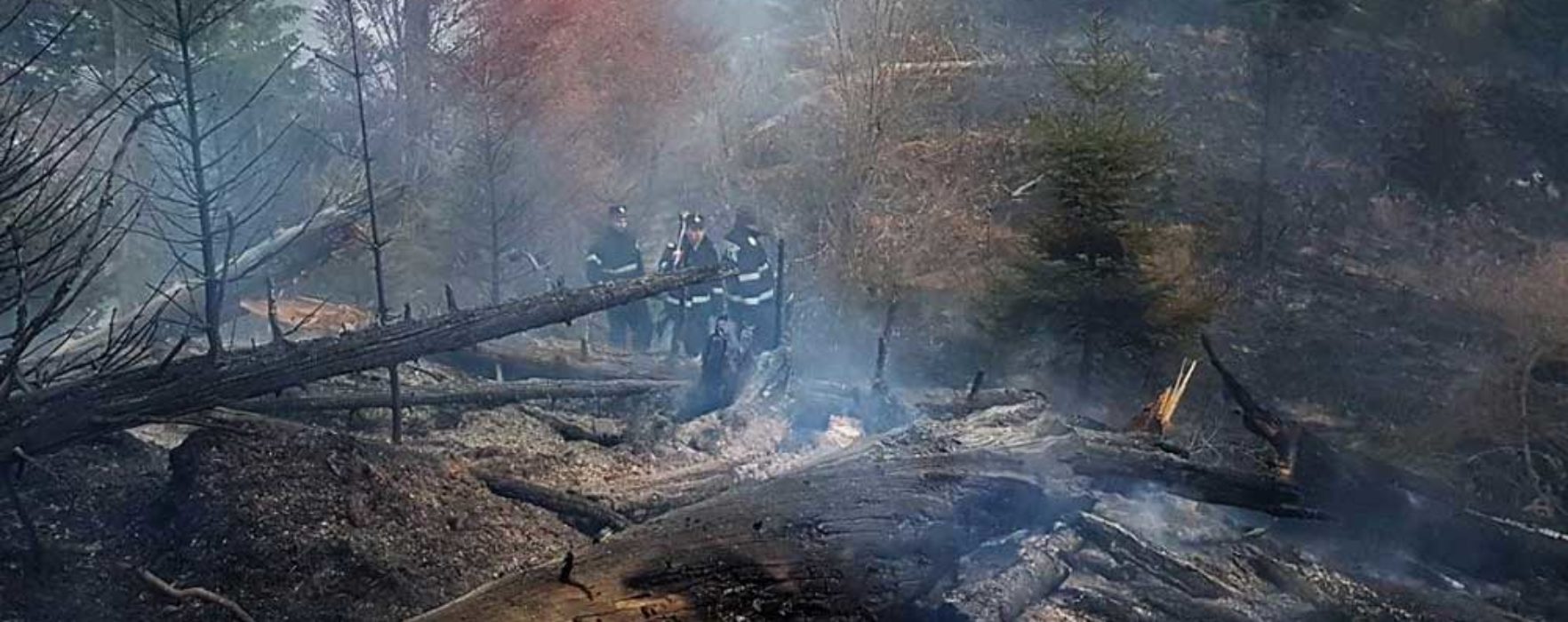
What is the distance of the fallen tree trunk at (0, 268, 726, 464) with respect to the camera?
196 inches

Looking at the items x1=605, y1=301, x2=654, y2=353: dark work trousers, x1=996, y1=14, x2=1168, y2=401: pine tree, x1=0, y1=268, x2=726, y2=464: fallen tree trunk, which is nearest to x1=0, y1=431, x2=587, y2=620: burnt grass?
x1=0, y1=268, x2=726, y2=464: fallen tree trunk

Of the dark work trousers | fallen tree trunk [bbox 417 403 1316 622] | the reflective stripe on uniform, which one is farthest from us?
the dark work trousers

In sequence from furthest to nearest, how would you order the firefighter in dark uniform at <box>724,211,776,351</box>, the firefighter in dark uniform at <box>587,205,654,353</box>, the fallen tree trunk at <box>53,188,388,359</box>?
1. the firefighter in dark uniform at <box>587,205,654,353</box>
2. the fallen tree trunk at <box>53,188,388,359</box>
3. the firefighter in dark uniform at <box>724,211,776,351</box>

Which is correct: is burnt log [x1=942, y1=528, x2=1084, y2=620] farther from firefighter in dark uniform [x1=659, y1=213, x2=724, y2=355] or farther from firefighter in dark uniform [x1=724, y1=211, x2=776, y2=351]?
firefighter in dark uniform [x1=659, y1=213, x2=724, y2=355]

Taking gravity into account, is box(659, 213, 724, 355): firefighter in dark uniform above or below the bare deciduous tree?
below

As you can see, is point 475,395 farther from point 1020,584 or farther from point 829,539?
point 1020,584

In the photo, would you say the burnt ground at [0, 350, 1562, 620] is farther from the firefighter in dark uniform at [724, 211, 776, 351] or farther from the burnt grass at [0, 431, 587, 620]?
the firefighter in dark uniform at [724, 211, 776, 351]

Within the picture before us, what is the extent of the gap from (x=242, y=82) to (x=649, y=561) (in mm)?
14549

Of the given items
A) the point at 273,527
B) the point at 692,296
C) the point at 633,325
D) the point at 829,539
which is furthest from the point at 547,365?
the point at 829,539

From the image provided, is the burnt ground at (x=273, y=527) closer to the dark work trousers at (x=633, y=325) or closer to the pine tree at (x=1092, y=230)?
the pine tree at (x=1092, y=230)

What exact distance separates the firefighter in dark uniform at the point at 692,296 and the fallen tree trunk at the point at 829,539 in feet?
18.6

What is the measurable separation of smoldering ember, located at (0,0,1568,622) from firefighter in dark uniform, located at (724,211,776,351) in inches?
2.0

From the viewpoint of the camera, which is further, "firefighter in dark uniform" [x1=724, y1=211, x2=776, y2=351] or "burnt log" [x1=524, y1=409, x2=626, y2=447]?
"firefighter in dark uniform" [x1=724, y1=211, x2=776, y2=351]

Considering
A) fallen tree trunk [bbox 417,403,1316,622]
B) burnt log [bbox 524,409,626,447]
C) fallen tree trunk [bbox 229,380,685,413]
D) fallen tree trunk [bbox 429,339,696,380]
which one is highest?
fallen tree trunk [bbox 429,339,696,380]
